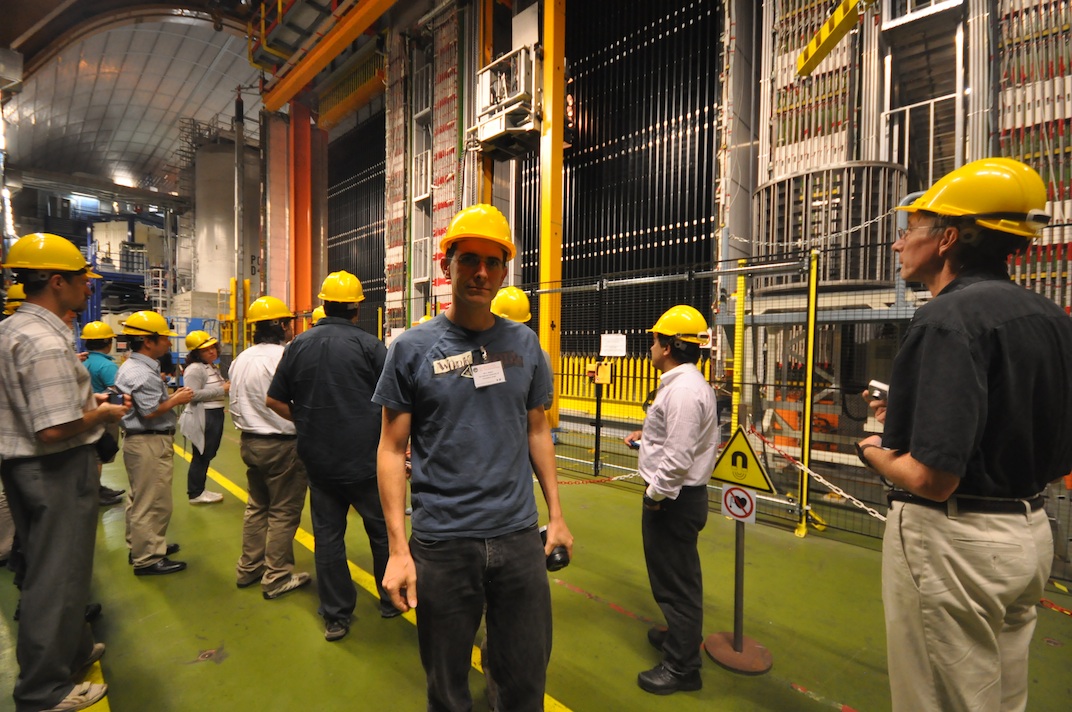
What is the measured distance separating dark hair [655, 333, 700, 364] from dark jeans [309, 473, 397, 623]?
1.94 meters

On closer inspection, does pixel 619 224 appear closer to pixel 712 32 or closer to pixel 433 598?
pixel 712 32

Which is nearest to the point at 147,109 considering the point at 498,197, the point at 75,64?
the point at 75,64

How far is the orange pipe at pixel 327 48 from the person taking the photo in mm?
10133

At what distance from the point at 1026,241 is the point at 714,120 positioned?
7427 mm

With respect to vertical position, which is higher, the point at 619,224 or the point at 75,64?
the point at 75,64

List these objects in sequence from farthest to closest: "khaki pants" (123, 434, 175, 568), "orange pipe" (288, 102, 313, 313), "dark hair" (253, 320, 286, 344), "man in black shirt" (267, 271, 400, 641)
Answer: "orange pipe" (288, 102, 313, 313) < "dark hair" (253, 320, 286, 344) < "khaki pants" (123, 434, 175, 568) < "man in black shirt" (267, 271, 400, 641)

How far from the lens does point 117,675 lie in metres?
2.61

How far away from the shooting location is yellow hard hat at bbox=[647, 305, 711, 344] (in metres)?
2.60

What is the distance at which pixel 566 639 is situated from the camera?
9.55ft

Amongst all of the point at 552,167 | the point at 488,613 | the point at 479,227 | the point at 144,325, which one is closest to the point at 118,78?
the point at 552,167

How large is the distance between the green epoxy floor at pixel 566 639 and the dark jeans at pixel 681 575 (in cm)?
22

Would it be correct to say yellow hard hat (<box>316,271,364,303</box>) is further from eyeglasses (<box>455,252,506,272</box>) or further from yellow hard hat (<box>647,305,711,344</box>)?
yellow hard hat (<box>647,305,711,344</box>)

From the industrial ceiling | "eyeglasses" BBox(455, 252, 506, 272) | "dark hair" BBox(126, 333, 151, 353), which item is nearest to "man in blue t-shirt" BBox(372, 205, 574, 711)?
"eyeglasses" BBox(455, 252, 506, 272)

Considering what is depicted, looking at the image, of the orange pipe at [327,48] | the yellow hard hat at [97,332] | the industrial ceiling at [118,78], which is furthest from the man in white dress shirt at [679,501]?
the industrial ceiling at [118,78]
